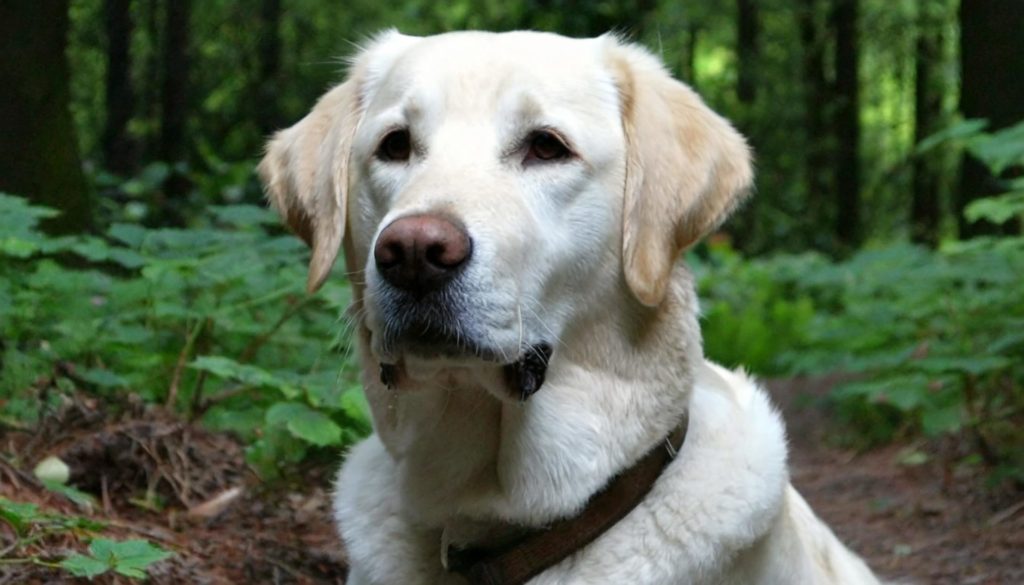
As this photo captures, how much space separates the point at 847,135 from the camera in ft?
59.8

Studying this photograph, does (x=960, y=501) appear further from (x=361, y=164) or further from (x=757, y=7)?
(x=757, y=7)

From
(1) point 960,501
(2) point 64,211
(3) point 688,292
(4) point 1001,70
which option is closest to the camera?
(3) point 688,292

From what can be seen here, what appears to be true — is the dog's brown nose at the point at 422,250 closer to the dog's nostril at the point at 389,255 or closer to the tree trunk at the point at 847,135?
the dog's nostril at the point at 389,255

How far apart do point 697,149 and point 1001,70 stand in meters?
6.35

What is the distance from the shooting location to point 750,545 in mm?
3115

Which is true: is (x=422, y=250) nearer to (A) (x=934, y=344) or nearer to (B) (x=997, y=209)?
(B) (x=997, y=209)

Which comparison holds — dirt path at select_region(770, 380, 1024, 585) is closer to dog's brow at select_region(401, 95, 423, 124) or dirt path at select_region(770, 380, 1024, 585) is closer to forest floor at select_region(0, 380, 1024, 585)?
forest floor at select_region(0, 380, 1024, 585)

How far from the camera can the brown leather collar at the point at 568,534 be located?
3076 mm

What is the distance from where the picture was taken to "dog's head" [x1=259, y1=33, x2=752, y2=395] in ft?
9.20

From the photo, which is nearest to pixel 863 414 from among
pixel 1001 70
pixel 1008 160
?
pixel 1001 70

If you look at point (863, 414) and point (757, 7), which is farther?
point (757, 7)

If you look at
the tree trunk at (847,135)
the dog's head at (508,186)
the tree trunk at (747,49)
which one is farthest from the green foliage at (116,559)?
the tree trunk at (847,135)

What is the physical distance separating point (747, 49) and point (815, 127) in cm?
218

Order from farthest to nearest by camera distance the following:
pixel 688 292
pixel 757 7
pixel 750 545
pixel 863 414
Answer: pixel 757 7, pixel 863 414, pixel 688 292, pixel 750 545
